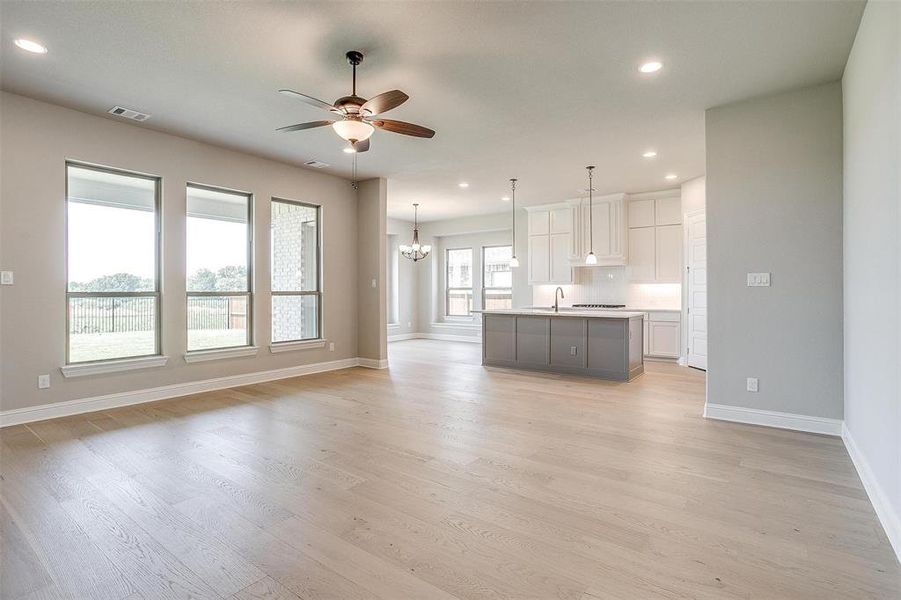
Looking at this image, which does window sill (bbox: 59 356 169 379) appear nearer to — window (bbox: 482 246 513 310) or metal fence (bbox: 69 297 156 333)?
metal fence (bbox: 69 297 156 333)

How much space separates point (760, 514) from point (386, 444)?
2393mm

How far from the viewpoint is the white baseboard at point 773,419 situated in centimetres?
372

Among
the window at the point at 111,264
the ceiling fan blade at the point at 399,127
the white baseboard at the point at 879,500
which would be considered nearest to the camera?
the white baseboard at the point at 879,500

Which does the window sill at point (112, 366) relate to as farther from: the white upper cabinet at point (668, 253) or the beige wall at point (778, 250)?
the white upper cabinet at point (668, 253)

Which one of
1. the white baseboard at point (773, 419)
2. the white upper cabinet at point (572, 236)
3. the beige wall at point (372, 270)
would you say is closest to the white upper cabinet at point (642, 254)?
the white upper cabinet at point (572, 236)

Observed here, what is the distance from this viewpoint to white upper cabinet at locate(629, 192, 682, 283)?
7.78m

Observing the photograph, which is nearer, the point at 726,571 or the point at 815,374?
the point at 726,571

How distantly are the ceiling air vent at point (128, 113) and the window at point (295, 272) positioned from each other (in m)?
1.88

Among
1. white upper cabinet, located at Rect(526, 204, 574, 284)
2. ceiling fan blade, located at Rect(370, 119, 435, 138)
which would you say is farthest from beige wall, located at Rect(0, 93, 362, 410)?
white upper cabinet, located at Rect(526, 204, 574, 284)

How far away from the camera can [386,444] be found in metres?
3.49

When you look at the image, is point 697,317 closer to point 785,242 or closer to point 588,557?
point 785,242

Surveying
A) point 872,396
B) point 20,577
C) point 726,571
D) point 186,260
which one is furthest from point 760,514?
point 186,260

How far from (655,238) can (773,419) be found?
465 cm

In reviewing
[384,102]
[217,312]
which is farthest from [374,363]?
[384,102]
